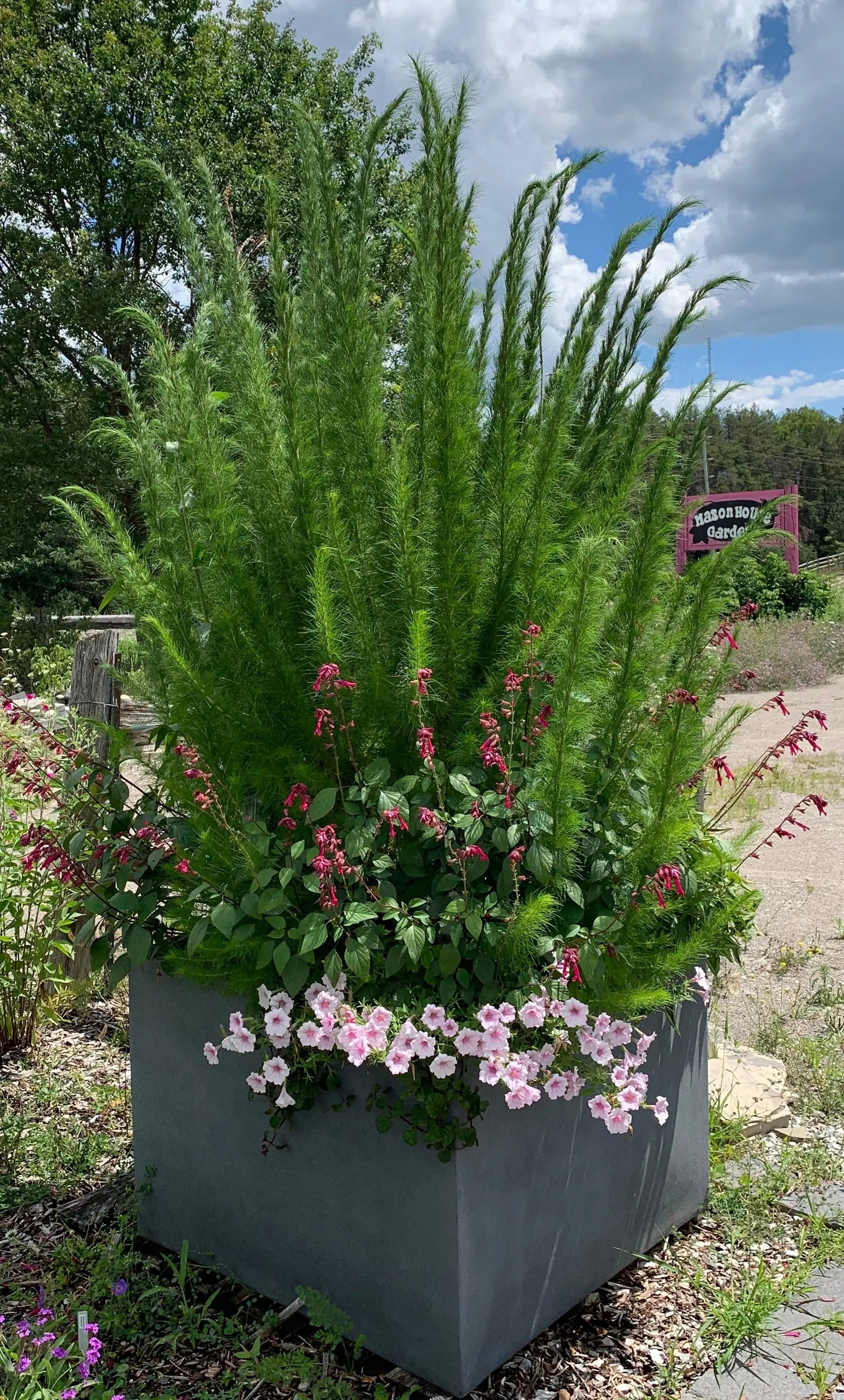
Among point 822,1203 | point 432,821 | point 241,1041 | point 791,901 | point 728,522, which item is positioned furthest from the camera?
point 728,522

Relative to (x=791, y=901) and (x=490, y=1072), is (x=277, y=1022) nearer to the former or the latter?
(x=490, y=1072)

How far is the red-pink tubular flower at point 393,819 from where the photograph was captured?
1729 millimetres

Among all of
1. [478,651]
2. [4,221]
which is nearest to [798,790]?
[478,651]

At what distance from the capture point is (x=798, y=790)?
712cm

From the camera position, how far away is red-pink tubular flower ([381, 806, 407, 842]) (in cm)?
173

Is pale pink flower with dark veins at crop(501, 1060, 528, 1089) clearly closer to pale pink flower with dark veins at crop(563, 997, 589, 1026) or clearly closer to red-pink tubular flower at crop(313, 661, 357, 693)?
pale pink flower with dark veins at crop(563, 997, 589, 1026)

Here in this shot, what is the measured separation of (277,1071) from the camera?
1.79 metres

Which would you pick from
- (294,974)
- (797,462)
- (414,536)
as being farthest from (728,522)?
(797,462)

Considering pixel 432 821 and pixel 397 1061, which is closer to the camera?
pixel 397 1061

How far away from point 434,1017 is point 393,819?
Result: 34cm

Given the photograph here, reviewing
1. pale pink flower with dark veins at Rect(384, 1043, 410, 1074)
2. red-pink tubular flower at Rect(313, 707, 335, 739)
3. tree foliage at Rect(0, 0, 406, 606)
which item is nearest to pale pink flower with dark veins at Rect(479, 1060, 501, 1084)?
pale pink flower with dark veins at Rect(384, 1043, 410, 1074)

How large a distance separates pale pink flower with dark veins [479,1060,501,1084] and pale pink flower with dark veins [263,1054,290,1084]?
376 millimetres

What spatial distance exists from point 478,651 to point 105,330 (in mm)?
14321

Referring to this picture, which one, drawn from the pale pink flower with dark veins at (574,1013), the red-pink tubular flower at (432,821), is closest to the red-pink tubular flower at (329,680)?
the red-pink tubular flower at (432,821)
